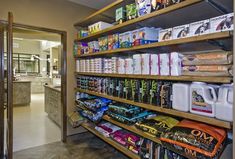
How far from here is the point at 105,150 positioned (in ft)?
9.05

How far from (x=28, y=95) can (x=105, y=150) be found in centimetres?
510

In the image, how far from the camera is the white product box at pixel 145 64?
183 cm

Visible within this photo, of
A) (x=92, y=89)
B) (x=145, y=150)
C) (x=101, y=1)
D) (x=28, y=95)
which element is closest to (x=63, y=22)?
(x=101, y=1)

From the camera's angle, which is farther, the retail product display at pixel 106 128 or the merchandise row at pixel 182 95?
the retail product display at pixel 106 128

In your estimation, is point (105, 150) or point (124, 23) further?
point (105, 150)

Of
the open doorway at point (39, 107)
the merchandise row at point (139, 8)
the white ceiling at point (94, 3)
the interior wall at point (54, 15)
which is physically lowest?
the open doorway at point (39, 107)

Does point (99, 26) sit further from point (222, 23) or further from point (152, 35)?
point (222, 23)

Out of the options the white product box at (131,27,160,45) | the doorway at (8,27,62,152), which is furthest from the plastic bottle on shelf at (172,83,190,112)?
the doorway at (8,27,62,152)

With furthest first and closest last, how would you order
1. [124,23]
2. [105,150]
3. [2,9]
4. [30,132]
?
[30,132] < [105,150] < [2,9] < [124,23]

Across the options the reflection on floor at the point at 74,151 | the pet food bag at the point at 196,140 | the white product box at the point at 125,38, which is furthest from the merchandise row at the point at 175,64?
the reflection on floor at the point at 74,151

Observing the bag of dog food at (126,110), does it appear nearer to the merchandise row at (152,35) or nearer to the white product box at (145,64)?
the white product box at (145,64)

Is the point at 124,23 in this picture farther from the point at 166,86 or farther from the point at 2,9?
the point at 2,9

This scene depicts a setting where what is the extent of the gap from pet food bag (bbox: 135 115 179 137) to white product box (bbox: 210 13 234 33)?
91cm

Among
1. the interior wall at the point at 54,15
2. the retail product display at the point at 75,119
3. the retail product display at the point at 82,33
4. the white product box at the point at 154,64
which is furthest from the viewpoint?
the retail product display at the point at 82,33
